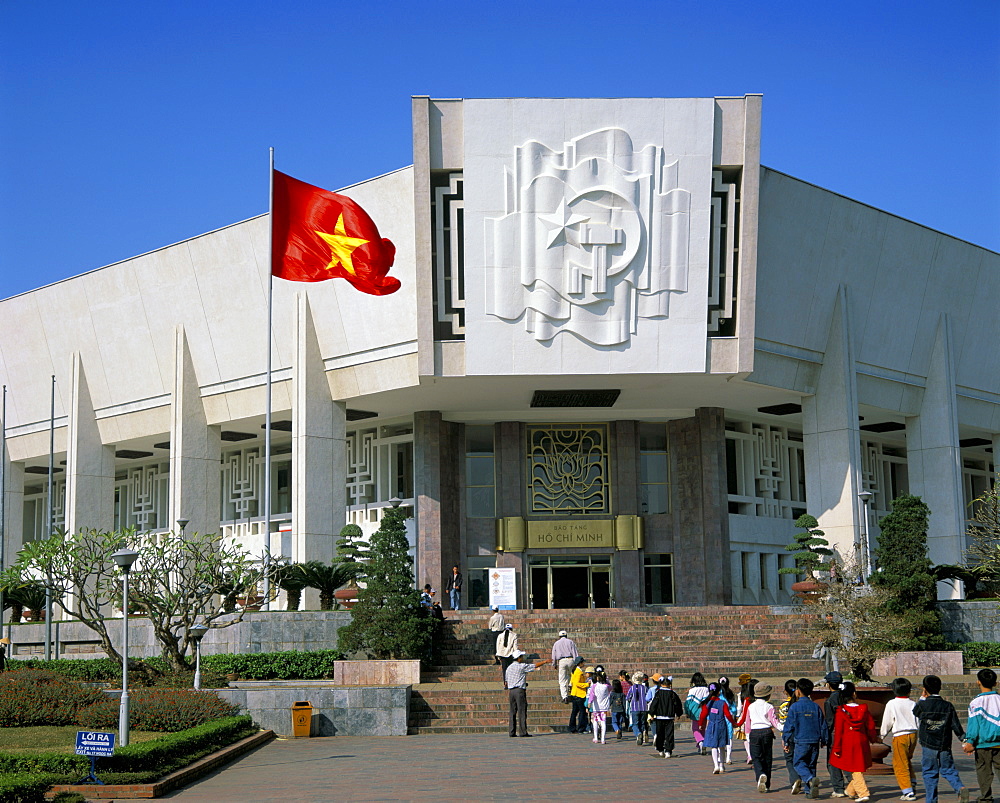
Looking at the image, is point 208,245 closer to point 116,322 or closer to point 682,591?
point 116,322

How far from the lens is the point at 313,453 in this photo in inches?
1373

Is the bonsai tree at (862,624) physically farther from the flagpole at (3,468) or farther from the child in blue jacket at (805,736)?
the flagpole at (3,468)

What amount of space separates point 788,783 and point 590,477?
24515 mm

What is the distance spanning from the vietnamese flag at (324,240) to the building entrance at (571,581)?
1193cm

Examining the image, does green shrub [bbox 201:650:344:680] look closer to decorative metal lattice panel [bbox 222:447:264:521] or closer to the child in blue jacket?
decorative metal lattice panel [bbox 222:447:264:521]

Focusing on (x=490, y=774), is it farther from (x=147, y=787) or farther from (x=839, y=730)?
(x=839, y=730)

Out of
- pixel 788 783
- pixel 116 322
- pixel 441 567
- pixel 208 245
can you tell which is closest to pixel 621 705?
pixel 788 783

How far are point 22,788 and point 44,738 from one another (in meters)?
7.58

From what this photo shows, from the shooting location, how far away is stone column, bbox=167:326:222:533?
37.7 metres

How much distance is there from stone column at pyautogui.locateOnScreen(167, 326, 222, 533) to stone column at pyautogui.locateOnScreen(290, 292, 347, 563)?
4.68 metres

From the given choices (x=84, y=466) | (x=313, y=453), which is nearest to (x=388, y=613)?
(x=313, y=453)

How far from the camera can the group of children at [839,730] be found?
38.8 feet

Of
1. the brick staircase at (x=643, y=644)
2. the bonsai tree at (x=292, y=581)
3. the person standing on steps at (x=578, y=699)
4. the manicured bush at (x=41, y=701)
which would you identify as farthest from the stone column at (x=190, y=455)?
the person standing on steps at (x=578, y=699)

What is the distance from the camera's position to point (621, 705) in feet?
65.3
